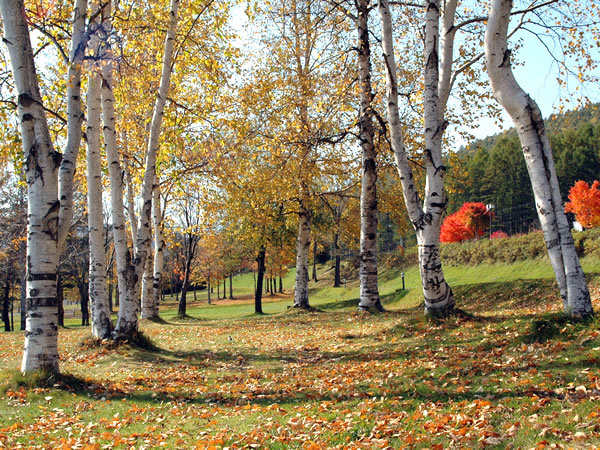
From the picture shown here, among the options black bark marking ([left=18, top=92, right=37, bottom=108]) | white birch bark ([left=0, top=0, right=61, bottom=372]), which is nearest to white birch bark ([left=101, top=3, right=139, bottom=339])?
white birch bark ([left=0, top=0, right=61, bottom=372])

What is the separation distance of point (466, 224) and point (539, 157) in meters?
46.1

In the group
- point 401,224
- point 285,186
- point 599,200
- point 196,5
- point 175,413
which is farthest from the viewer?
point 599,200

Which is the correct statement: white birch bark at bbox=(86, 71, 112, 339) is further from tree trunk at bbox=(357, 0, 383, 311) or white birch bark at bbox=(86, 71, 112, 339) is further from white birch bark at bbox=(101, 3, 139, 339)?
tree trunk at bbox=(357, 0, 383, 311)

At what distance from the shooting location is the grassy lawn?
397cm

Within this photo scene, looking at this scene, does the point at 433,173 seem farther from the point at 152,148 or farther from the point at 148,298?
the point at 148,298

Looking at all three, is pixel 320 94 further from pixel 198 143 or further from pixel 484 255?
pixel 484 255

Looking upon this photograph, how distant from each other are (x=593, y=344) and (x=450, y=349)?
212cm

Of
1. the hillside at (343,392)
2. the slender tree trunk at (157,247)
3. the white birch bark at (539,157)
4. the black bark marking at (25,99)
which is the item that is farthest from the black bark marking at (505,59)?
the slender tree trunk at (157,247)

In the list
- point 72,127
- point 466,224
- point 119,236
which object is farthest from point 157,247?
point 466,224

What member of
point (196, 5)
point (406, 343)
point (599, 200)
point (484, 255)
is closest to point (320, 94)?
point (196, 5)

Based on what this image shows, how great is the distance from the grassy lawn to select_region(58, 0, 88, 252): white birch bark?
2.63m

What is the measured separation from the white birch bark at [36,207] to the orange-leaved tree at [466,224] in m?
48.4

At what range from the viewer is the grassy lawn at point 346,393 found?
13.0 feet

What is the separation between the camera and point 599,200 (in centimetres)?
4788
